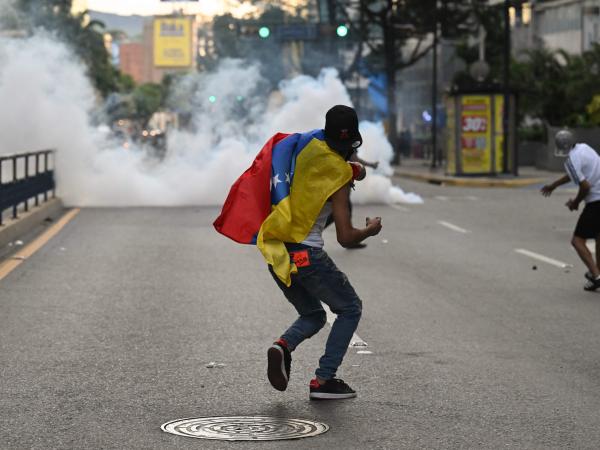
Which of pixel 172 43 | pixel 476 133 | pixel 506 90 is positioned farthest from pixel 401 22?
pixel 172 43

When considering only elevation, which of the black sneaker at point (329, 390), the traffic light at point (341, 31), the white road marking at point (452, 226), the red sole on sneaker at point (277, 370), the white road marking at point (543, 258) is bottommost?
the white road marking at point (543, 258)

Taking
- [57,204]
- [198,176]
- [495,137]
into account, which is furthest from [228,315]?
[495,137]

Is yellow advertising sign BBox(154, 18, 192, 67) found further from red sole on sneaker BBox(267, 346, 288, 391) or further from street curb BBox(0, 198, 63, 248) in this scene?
red sole on sneaker BBox(267, 346, 288, 391)

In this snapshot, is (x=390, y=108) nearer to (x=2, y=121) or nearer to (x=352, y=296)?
(x=2, y=121)

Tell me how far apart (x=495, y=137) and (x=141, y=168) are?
14600 mm

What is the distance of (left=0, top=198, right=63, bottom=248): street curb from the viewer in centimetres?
1827

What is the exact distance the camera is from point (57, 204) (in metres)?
26.1

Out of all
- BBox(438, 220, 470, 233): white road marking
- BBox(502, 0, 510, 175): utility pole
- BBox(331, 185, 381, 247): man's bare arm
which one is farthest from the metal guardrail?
BBox(502, 0, 510, 175): utility pole

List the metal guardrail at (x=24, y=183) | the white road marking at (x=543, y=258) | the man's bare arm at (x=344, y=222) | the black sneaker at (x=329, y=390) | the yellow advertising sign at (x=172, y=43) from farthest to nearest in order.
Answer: the yellow advertising sign at (x=172, y=43), the metal guardrail at (x=24, y=183), the white road marking at (x=543, y=258), the black sneaker at (x=329, y=390), the man's bare arm at (x=344, y=222)

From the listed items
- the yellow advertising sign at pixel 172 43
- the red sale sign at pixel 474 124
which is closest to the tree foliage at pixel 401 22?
the red sale sign at pixel 474 124

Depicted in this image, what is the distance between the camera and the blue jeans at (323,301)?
771 centimetres

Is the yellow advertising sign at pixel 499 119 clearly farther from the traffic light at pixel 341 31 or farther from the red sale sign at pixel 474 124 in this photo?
the traffic light at pixel 341 31

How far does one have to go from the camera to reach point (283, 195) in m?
7.62

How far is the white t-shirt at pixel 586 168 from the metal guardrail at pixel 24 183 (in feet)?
26.5
